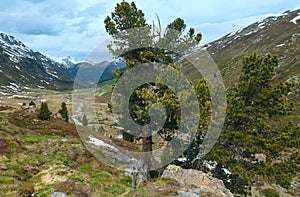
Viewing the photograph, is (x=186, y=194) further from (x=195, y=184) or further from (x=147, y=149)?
(x=147, y=149)

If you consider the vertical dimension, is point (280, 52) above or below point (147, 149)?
above

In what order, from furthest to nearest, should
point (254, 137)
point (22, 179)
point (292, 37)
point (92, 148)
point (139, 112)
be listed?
point (292, 37) → point (92, 148) → point (254, 137) → point (139, 112) → point (22, 179)

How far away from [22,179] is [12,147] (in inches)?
246

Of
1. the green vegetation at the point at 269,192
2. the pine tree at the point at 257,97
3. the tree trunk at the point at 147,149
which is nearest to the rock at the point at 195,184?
the tree trunk at the point at 147,149

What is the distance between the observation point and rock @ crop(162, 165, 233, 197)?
44.6ft

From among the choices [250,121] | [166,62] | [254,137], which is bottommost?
[254,137]

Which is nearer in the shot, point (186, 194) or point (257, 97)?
point (186, 194)

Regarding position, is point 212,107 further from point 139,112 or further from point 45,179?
point 45,179

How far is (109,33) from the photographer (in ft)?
76.8

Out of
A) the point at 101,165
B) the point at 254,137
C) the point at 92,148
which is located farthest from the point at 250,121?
the point at 92,148

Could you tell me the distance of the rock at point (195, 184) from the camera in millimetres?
13594

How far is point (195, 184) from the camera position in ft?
49.6

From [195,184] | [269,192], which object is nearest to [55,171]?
[195,184]

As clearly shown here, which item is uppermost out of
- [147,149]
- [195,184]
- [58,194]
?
[147,149]
